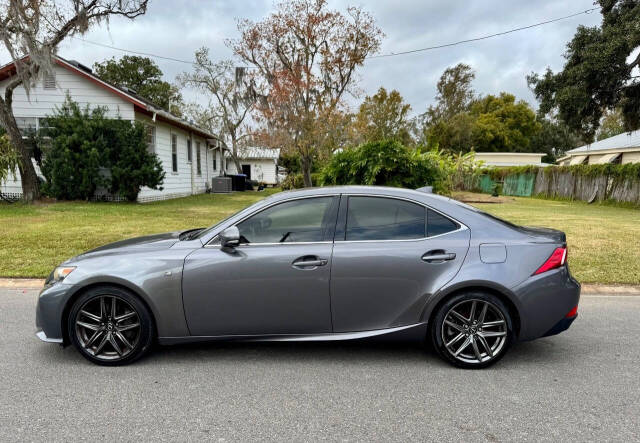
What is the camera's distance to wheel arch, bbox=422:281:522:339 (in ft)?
11.8

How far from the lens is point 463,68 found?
A: 60.4m

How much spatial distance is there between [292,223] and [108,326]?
5.77 ft

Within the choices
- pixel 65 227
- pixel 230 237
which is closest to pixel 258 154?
pixel 65 227

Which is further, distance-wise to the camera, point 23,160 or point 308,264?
point 23,160

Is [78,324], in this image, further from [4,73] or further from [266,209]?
[4,73]

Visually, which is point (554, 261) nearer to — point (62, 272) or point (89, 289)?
point (89, 289)

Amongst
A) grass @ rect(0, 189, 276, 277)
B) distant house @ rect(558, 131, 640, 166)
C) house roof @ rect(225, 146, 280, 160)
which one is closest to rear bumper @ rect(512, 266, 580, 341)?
grass @ rect(0, 189, 276, 277)

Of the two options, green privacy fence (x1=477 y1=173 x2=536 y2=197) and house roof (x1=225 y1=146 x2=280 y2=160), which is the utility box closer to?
house roof (x1=225 y1=146 x2=280 y2=160)

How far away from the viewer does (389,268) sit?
11.9 ft

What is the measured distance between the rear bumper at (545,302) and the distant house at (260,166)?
40.1m

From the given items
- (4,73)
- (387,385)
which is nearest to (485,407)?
(387,385)

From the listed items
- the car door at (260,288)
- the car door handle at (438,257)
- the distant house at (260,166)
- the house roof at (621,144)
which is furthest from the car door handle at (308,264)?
the distant house at (260,166)

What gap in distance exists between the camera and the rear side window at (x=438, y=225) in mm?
3766

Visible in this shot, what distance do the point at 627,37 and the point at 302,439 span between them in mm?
20209
